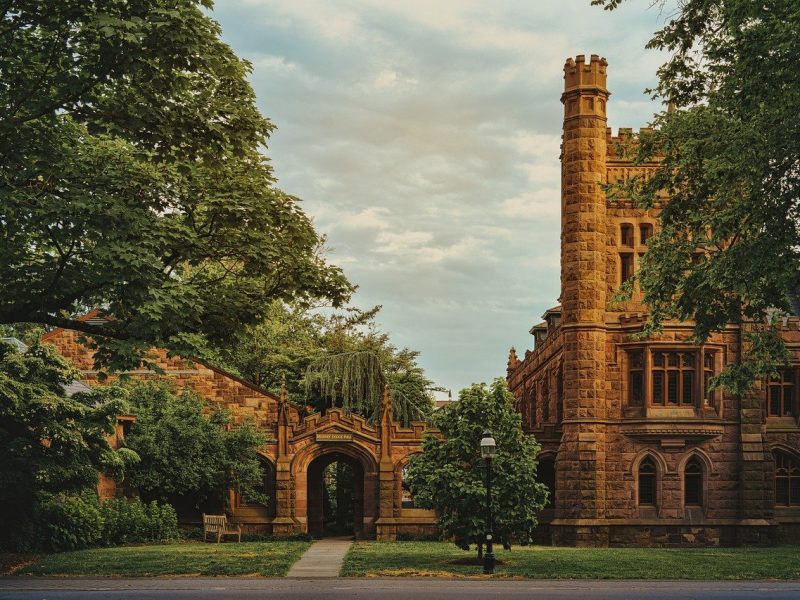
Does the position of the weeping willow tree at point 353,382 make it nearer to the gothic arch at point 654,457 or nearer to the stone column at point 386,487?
the stone column at point 386,487

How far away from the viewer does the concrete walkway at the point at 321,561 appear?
25297 millimetres

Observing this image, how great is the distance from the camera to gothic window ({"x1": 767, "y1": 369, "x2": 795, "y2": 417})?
4084 cm

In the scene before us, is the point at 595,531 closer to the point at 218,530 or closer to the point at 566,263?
the point at 566,263

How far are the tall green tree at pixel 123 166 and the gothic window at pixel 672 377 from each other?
21.5 metres

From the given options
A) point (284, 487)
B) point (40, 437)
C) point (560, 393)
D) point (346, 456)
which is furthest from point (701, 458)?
point (40, 437)

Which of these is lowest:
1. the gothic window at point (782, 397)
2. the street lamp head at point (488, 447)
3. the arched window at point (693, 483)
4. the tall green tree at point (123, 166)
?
the arched window at point (693, 483)

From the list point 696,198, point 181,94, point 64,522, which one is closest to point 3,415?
point 64,522

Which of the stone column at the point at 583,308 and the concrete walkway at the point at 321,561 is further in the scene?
the stone column at the point at 583,308

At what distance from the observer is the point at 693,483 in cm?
3925

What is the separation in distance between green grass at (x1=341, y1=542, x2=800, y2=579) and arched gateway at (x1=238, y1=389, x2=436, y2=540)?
6.94 meters

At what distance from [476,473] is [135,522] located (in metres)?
13.8

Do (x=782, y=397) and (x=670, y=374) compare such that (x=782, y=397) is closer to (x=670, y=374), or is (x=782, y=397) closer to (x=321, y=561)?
(x=670, y=374)

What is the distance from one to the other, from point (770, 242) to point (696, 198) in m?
3.42

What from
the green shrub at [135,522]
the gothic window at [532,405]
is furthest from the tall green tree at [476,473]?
the gothic window at [532,405]
